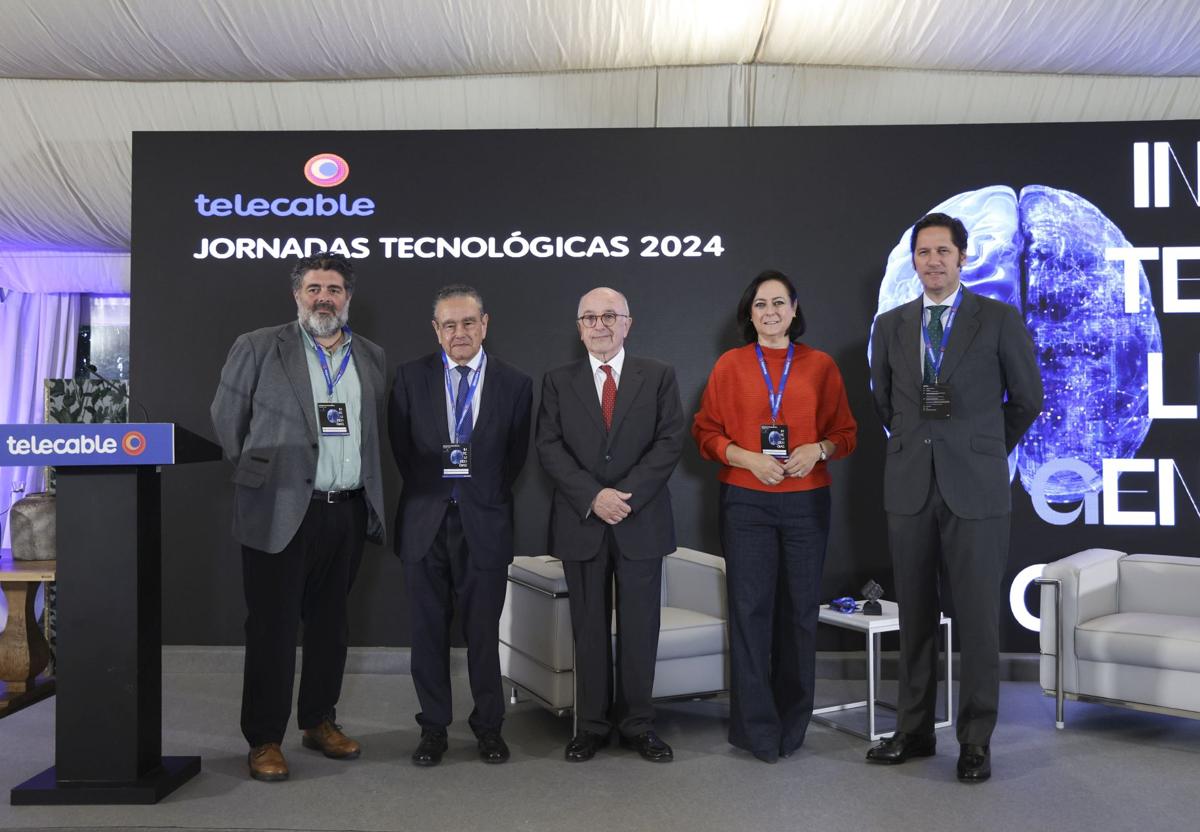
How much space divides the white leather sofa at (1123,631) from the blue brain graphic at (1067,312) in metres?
0.63

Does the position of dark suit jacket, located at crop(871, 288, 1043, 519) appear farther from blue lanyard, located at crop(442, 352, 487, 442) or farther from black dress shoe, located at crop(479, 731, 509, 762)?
black dress shoe, located at crop(479, 731, 509, 762)

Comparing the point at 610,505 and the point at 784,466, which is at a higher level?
the point at 784,466

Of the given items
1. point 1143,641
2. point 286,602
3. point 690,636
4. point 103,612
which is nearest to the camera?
point 103,612

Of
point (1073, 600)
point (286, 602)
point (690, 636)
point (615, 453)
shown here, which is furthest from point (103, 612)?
point (1073, 600)

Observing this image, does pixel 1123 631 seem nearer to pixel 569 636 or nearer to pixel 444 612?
pixel 569 636

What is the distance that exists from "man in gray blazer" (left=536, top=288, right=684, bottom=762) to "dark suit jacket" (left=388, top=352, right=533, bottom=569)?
0.55 ft

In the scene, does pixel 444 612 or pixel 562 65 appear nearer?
pixel 444 612

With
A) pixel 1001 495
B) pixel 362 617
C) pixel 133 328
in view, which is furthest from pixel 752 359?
pixel 133 328

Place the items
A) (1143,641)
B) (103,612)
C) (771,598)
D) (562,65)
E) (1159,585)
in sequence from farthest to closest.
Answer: (562,65), (1159,585), (1143,641), (771,598), (103,612)

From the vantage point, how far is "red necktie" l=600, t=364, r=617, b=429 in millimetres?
3807

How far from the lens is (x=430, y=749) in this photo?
146 inches

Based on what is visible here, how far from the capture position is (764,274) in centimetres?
393

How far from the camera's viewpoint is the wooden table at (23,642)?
4.76m

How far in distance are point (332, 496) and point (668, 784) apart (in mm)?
1589
